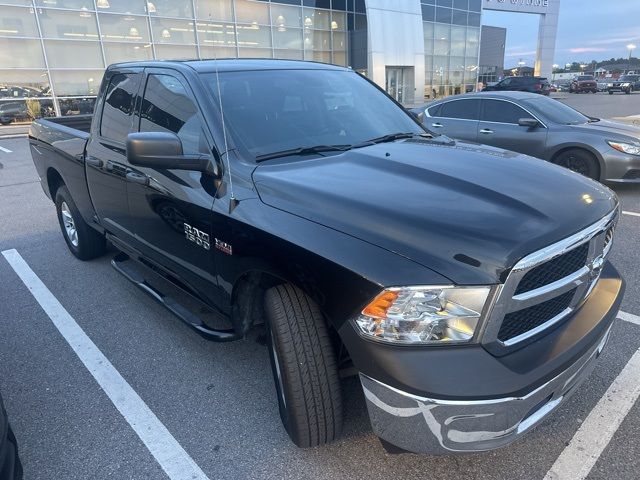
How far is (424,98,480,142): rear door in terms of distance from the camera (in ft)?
27.7

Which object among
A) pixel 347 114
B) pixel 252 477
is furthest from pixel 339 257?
pixel 347 114

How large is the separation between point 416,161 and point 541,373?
1230 millimetres

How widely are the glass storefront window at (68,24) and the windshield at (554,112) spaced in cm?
1991

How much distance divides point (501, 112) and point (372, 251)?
7.24 meters

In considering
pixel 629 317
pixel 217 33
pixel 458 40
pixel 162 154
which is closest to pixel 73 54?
pixel 217 33

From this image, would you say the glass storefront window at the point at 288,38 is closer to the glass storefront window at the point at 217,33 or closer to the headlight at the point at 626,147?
the glass storefront window at the point at 217,33

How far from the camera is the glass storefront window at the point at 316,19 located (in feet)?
86.8

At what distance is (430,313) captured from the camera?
1.73 m

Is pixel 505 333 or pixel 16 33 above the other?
pixel 16 33

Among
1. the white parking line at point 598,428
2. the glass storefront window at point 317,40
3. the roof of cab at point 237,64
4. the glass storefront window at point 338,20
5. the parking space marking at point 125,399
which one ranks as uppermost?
the glass storefront window at point 338,20

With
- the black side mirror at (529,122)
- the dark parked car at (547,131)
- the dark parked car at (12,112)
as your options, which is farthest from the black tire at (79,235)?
the dark parked car at (12,112)

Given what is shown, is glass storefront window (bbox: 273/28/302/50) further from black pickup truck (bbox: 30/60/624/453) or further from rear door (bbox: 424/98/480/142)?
black pickup truck (bbox: 30/60/624/453)

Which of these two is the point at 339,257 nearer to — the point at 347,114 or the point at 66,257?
the point at 347,114

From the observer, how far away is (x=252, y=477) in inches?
87.7
